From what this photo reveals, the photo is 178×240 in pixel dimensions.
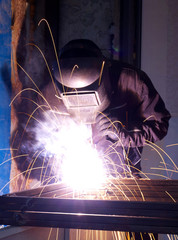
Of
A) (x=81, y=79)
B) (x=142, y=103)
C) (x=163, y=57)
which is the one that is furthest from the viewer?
Answer: (x=163, y=57)

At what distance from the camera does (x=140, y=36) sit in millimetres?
2348

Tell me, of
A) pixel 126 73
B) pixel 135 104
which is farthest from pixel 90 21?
pixel 135 104

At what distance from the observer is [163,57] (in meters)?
2.37

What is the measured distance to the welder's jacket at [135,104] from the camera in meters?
1.69

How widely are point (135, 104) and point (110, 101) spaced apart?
15.5 inches

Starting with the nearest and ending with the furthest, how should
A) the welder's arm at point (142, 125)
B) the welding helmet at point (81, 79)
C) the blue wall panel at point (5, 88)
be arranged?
the welding helmet at point (81, 79) → the welder's arm at point (142, 125) → the blue wall panel at point (5, 88)

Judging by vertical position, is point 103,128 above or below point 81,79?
below

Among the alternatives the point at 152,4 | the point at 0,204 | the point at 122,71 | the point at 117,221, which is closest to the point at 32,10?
the point at 122,71

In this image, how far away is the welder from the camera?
110 cm

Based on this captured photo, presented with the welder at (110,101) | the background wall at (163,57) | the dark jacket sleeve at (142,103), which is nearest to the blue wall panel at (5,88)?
→ the welder at (110,101)

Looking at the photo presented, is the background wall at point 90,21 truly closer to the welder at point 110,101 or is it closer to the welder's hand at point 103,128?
the welder at point 110,101

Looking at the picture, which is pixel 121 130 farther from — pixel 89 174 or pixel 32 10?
pixel 32 10

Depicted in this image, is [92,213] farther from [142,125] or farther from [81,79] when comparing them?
[142,125]

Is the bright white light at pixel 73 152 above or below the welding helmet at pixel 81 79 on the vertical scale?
below
